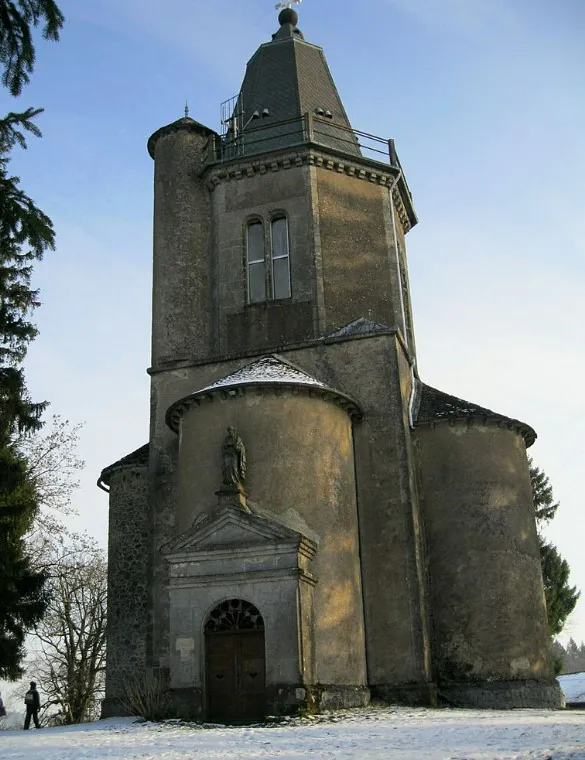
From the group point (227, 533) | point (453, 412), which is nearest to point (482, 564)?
point (453, 412)

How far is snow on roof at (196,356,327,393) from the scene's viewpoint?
65.3ft

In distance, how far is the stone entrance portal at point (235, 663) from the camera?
55.0 ft

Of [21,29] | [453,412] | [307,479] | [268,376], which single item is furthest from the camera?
[453,412]

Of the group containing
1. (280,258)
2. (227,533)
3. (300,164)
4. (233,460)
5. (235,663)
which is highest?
(300,164)

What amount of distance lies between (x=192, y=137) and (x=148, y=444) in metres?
9.53

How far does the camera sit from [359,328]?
2292cm

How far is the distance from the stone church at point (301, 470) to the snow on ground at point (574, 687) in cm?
677

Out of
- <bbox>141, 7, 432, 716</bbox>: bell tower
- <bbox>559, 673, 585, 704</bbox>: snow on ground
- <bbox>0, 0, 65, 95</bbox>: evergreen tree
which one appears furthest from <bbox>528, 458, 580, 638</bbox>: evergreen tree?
<bbox>0, 0, 65, 95</bbox>: evergreen tree

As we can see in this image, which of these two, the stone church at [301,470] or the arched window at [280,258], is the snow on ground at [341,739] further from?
the arched window at [280,258]

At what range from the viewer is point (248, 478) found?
19.1 meters

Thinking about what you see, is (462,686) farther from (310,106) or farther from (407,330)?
(310,106)

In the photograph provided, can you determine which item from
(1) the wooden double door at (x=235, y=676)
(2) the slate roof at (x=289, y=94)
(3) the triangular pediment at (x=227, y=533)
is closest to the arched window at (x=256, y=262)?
(2) the slate roof at (x=289, y=94)

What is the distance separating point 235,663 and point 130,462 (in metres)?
8.46

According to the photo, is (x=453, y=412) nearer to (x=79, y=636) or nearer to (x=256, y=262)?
(x=256, y=262)
